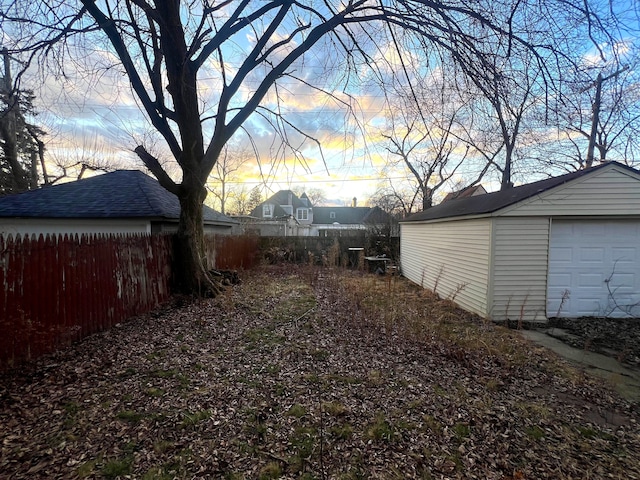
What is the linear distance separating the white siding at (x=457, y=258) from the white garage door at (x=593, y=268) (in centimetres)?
130

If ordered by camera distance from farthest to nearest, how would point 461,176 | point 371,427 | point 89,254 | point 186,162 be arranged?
1. point 461,176
2. point 186,162
3. point 89,254
4. point 371,427

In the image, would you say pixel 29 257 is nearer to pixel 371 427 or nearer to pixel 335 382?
pixel 335 382

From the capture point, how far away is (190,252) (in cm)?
699

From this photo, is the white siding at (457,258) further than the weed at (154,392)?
Yes

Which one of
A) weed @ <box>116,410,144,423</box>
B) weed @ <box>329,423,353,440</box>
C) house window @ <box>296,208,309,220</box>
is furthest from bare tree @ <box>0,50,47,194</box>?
house window @ <box>296,208,309,220</box>

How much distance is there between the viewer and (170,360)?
12.5 feet

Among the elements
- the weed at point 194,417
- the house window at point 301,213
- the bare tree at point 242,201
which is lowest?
the weed at point 194,417

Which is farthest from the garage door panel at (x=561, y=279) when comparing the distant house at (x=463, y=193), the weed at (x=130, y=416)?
the distant house at (x=463, y=193)

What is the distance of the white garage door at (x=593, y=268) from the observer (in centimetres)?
632

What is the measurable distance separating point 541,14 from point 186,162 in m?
6.41

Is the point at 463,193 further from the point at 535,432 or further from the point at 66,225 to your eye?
the point at 66,225

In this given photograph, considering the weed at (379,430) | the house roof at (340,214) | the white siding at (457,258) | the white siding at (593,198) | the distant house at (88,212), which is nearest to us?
the weed at (379,430)

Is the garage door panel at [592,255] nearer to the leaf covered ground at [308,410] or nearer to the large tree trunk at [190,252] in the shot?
the leaf covered ground at [308,410]

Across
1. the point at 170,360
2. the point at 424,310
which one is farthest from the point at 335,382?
the point at 424,310
